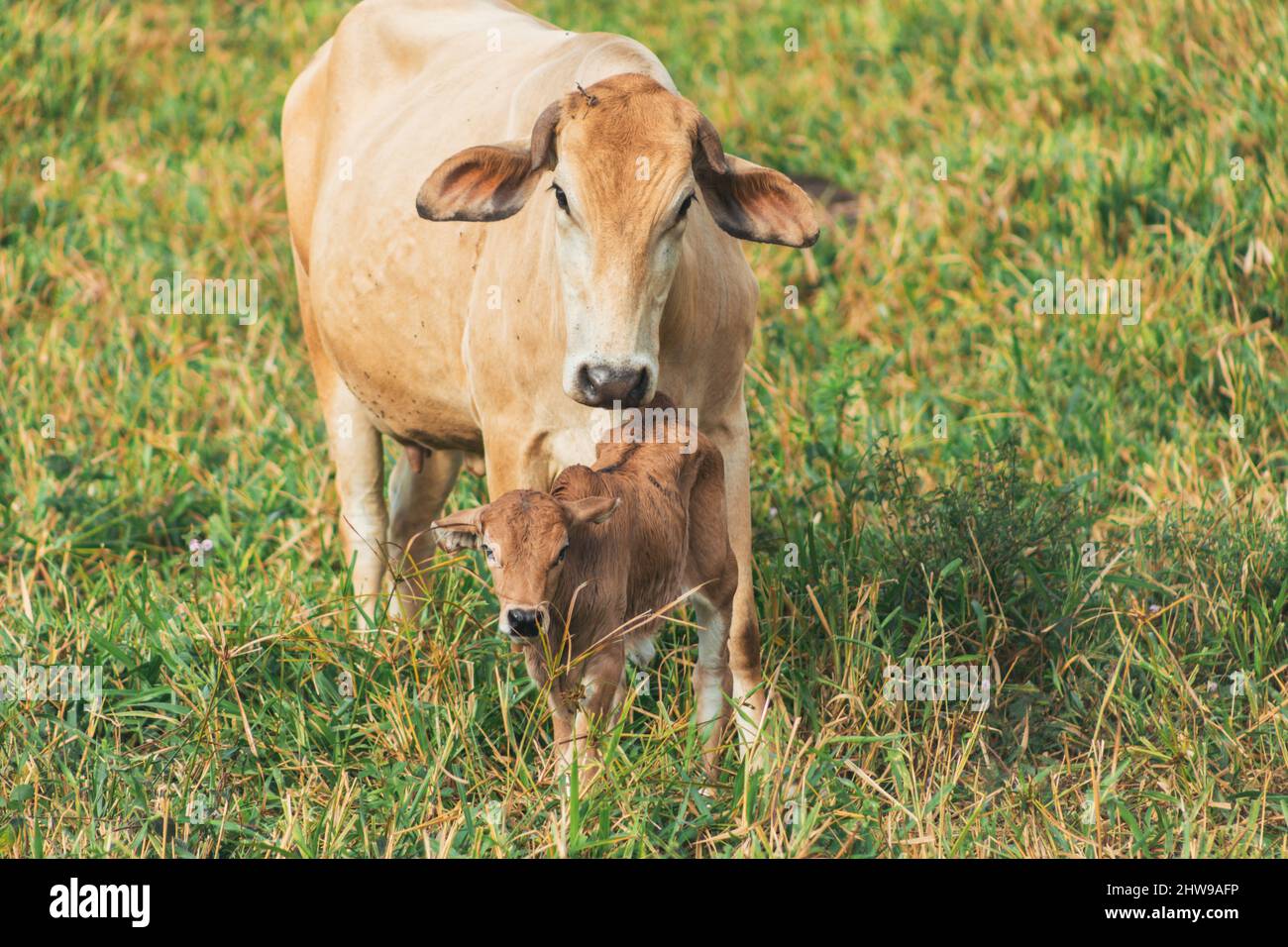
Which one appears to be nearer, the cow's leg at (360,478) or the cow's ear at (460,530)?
the cow's ear at (460,530)

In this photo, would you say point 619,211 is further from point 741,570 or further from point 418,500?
point 418,500

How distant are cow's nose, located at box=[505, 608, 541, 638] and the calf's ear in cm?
20

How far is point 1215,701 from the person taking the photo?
14.8ft

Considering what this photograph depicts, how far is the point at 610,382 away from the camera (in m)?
3.58

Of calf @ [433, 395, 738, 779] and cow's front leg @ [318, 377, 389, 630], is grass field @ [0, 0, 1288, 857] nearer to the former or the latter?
cow's front leg @ [318, 377, 389, 630]

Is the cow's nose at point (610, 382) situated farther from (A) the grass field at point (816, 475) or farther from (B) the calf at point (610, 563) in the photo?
(A) the grass field at point (816, 475)

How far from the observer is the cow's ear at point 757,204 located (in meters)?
3.92

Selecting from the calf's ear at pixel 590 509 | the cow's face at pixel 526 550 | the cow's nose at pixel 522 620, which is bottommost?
the cow's nose at pixel 522 620

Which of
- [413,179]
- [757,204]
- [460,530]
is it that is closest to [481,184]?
[757,204]

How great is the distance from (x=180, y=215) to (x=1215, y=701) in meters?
5.50

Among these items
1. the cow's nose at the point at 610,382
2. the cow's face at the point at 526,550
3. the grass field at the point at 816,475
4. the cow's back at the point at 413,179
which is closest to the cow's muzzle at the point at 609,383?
the cow's nose at the point at 610,382

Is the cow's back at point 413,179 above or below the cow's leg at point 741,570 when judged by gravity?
above

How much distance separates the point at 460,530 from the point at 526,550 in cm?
20

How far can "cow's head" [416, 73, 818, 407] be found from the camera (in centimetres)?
362
